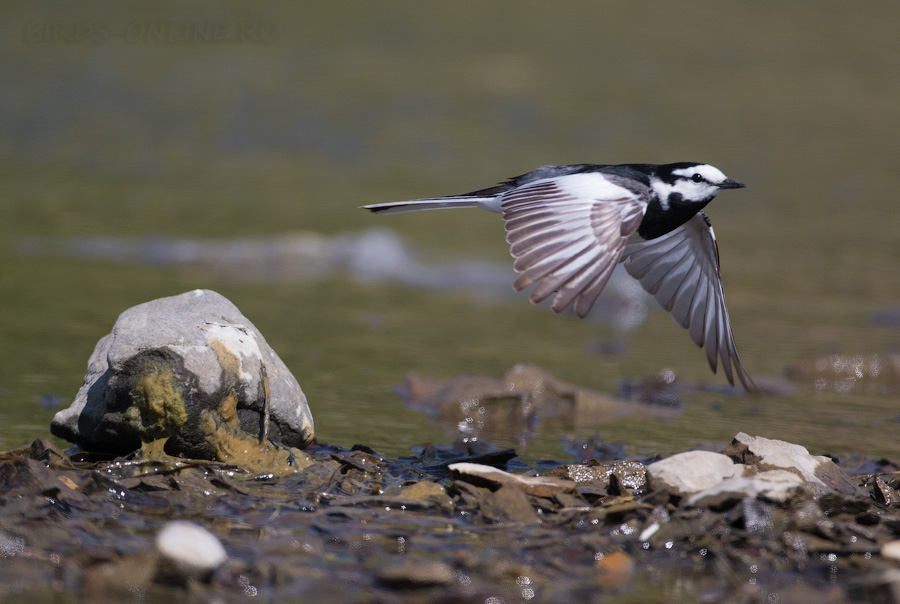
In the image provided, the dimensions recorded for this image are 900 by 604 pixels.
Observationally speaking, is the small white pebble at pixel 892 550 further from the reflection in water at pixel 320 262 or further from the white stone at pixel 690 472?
the reflection in water at pixel 320 262

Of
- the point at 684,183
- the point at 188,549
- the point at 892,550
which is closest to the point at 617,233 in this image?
the point at 684,183

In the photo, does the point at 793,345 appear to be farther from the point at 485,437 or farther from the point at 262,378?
the point at 262,378

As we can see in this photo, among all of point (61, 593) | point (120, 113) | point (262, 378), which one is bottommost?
point (61, 593)

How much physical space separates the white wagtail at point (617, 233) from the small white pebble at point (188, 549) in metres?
1.95

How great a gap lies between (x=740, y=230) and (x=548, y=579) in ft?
35.1

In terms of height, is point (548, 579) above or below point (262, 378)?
below

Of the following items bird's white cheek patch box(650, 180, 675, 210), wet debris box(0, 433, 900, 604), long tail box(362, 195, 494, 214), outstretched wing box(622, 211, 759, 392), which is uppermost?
bird's white cheek patch box(650, 180, 675, 210)

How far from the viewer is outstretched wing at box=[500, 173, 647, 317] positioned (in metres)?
5.12

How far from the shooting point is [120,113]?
17688mm

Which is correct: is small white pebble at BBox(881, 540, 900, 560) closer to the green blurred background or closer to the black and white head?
the green blurred background

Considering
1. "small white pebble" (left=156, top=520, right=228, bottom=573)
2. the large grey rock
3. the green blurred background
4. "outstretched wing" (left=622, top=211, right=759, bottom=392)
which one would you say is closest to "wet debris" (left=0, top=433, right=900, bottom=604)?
"small white pebble" (left=156, top=520, right=228, bottom=573)

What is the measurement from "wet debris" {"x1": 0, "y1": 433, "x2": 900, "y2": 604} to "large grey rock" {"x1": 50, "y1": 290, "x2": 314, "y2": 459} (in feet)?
0.51

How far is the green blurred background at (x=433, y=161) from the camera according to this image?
759 centimetres

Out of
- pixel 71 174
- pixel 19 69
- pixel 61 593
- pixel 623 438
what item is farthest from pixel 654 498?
pixel 19 69
